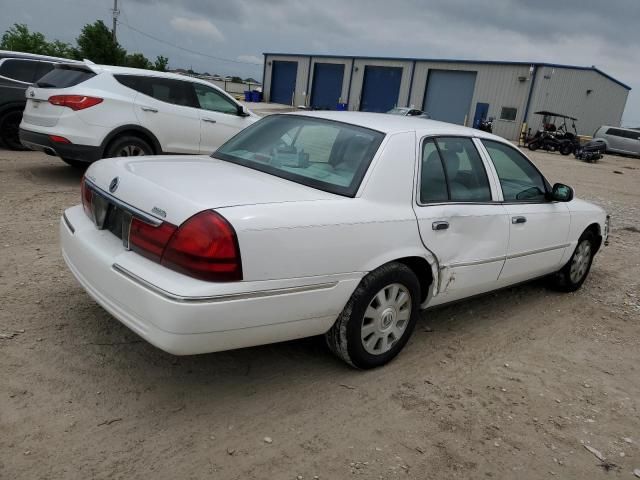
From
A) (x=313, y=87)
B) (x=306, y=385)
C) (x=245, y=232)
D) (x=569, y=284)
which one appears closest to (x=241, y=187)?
(x=245, y=232)

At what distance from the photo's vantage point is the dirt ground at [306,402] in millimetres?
2633

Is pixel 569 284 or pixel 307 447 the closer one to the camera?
pixel 307 447

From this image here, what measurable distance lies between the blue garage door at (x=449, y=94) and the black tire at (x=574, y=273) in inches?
1281

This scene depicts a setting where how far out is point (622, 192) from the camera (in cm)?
1458

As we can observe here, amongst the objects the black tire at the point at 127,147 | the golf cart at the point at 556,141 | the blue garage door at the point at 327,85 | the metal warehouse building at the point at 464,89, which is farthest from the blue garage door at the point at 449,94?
the black tire at the point at 127,147

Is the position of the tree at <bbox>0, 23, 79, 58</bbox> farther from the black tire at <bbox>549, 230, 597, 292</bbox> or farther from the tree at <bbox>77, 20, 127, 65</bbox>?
the black tire at <bbox>549, 230, 597, 292</bbox>

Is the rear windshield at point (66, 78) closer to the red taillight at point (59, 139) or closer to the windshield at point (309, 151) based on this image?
the red taillight at point (59, 139)

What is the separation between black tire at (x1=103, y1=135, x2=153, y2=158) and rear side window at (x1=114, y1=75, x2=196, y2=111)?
28.4 inches

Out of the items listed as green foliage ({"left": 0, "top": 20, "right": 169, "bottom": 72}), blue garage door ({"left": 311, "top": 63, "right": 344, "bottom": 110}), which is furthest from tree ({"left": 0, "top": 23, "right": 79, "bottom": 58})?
blue garage door ({"left": 311, "top": 63, "right": 344, "bottom": 110})

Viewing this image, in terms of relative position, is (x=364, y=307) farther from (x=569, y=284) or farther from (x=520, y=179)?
(x=569, y=284)

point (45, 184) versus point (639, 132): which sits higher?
point (639, 132)

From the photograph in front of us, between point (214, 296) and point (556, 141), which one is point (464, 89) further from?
point (214, 296)

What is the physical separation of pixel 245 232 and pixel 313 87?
45977 mm

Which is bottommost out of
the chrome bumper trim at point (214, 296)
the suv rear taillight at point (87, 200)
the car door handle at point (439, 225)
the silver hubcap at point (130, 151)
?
the silver hubcap at point (130, 151)
